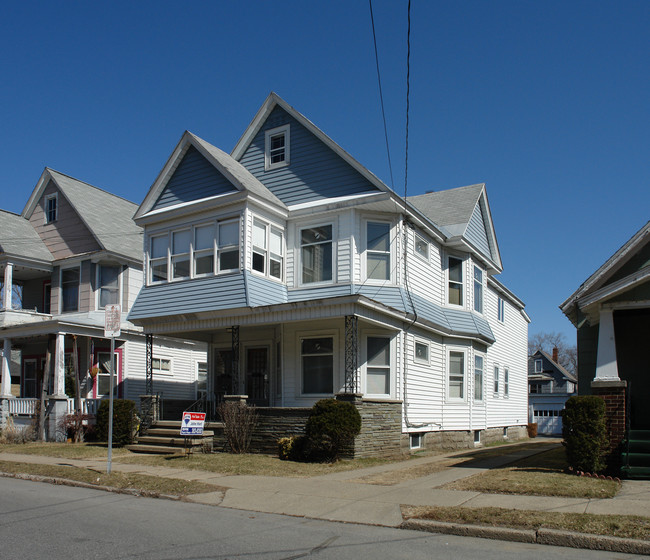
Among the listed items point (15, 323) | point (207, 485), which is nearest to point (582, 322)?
point (207, 485)

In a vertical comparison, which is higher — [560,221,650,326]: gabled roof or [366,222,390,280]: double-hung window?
[366,222,390,280]: double-hung window

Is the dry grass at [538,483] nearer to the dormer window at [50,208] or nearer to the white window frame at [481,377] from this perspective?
the white window frame at [481,377]

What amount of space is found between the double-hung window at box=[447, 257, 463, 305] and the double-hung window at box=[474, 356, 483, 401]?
2253 mm

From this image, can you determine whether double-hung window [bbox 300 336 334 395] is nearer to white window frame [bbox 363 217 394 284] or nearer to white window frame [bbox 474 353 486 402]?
white window frame [bbox 363 217 394 284]

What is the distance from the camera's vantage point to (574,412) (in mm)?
11914

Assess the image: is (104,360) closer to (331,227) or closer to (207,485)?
(331,227)

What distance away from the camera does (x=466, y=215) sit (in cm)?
2273

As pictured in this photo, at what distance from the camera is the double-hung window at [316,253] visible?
741 inches

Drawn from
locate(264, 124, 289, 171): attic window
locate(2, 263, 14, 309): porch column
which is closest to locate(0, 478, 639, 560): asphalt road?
locate(264, 124, 289, 171): attic window

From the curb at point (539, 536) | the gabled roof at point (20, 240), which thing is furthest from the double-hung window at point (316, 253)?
the gabled roof at point (20, 240)

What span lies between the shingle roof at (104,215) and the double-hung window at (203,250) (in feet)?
22.1

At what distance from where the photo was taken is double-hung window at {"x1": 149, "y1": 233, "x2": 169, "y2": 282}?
20.0 meters

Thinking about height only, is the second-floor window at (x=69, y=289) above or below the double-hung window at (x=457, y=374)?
above

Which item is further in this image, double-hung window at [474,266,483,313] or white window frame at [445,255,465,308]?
double-hung window at [474,266,483,313]
